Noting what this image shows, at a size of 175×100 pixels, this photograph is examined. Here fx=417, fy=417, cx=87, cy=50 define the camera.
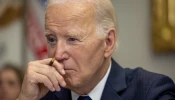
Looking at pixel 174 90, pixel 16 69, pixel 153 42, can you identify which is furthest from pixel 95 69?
pixel 16 69

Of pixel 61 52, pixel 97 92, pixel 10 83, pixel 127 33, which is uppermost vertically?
pixel 61 52

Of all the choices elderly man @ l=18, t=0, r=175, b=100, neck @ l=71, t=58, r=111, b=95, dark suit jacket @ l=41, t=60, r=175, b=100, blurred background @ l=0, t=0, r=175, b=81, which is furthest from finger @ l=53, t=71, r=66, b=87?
blurred background @ l=0, t=0, r=175, b=81

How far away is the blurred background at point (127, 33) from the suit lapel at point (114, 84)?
1302 mm

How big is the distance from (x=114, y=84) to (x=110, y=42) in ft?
0.62

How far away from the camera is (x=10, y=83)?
3527 millimetres

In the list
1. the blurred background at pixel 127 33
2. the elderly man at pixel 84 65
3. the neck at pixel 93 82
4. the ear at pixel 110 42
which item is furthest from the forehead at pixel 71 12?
the blurred background at pixel 127 33

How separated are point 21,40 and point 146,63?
119 centimetres

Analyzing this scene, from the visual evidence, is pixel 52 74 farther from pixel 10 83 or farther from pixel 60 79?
pixel 10 83

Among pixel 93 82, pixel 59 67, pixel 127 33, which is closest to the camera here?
pixel 59 67

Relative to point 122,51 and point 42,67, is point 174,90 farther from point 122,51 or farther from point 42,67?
point 122,51

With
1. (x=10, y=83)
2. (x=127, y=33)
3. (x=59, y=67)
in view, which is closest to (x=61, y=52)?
(x=59, y=67)

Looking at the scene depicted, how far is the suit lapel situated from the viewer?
72.1 inches

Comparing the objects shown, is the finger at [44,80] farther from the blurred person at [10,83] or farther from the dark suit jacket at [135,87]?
the blurred person at [10,83]

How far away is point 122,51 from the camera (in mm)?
3494
